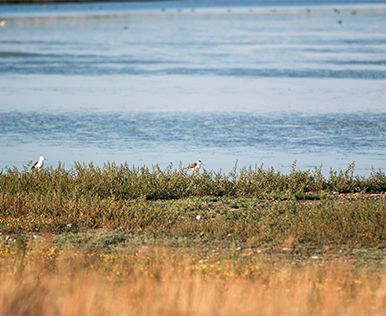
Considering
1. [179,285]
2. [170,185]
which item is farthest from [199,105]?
[179,285]

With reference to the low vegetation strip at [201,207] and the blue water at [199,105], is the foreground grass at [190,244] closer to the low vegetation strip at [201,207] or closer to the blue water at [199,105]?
the low vegetation strip at [201,207]

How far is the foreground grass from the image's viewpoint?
19.6 ft

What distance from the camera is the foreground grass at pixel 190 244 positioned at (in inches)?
236

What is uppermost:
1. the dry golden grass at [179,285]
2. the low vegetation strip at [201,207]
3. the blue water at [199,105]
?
the blue water at [199,105]

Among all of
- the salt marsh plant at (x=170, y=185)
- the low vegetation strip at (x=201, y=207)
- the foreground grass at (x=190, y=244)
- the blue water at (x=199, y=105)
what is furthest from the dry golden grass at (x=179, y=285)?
the blue water at (x=199, y=105)

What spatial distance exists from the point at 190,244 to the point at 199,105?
553 inches

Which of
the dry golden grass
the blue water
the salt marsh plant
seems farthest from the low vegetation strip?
the blue water

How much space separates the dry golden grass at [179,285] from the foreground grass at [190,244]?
0.02 meters

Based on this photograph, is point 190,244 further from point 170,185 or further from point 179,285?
Result: point 170,185

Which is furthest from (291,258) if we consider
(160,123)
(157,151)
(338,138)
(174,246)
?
(160,123)

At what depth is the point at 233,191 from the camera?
1138 cm

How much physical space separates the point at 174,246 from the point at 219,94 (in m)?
16.6

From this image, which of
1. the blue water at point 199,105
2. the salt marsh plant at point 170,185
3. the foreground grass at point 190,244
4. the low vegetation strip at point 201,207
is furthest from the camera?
the blue water at point 199,105

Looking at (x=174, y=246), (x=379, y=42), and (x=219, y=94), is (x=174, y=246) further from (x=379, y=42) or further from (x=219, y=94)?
(x=379, y=42)
